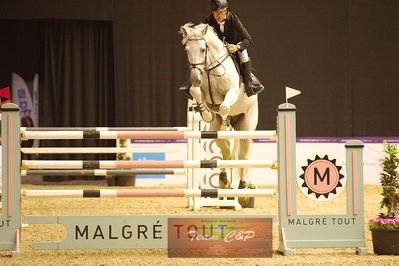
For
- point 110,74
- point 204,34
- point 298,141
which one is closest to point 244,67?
point 204,34

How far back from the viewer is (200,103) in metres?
4.74

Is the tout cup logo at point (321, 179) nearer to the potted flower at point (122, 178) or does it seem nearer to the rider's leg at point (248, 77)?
Answer: the rider's leg at point (248, 77)

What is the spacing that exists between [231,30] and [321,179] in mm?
1736

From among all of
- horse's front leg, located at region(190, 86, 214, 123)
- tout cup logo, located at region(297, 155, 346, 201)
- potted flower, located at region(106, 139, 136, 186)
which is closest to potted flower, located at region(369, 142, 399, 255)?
tout cup logo, located at region(297, 155, 346, 201)

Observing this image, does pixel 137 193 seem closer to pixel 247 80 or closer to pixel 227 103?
pixel 227 103

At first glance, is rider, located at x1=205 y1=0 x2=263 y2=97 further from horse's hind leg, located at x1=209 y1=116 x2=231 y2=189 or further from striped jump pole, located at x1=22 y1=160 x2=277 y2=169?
striped jump pole, located at x1=22 y1=160 x2=277 y2=169

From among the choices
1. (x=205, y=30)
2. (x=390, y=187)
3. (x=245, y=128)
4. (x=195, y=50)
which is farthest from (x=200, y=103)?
(x=390, y=187)

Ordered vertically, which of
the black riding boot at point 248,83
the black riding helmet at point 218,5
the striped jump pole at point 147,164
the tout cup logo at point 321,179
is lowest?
the tout cup logo at point 321,179

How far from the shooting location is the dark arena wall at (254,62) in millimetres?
10711

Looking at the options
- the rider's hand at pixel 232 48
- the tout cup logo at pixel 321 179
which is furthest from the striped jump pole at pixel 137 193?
the rider's hand at pixel 232 48

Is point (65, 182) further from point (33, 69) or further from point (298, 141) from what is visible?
point (298, 141)

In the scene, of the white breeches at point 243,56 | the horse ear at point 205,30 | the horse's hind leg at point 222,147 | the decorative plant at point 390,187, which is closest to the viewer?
the decorative plant at point 390,187

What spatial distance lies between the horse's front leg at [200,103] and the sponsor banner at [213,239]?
1134 millimetres

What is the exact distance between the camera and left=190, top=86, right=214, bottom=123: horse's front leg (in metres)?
4.55
